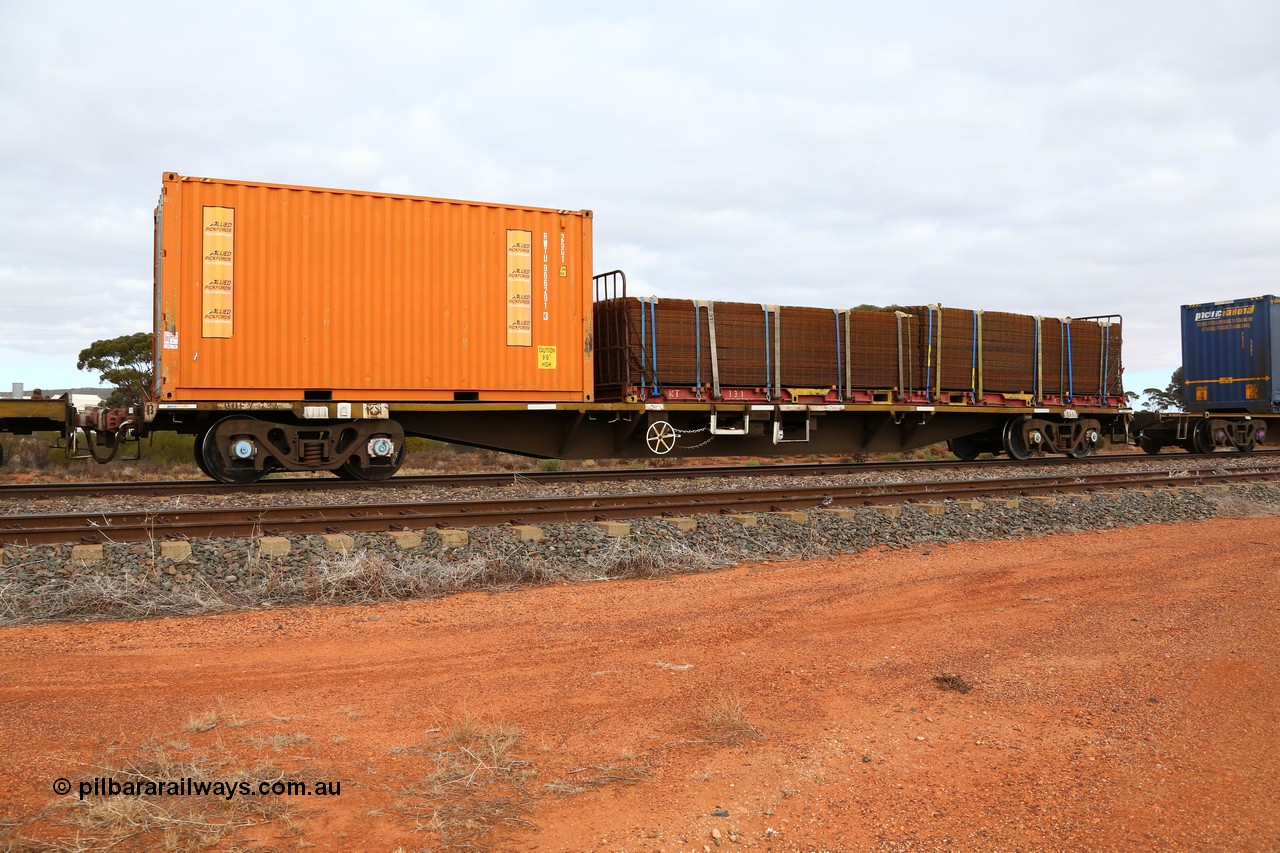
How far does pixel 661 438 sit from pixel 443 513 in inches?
217

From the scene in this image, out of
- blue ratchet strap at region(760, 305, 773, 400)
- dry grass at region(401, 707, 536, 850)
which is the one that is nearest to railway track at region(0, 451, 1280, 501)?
blue ratchet strap at region(760, 305, 773, 400)

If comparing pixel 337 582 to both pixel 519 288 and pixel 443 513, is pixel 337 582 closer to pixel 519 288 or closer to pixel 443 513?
pixel 443 513

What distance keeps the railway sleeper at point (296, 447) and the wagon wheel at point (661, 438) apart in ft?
12.0

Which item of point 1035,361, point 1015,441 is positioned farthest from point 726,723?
point 1035,361

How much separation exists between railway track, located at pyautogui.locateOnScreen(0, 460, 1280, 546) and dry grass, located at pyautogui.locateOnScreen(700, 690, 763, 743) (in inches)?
175

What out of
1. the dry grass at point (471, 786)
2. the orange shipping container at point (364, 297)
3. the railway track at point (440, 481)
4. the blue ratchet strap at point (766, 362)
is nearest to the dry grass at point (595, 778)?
the dry grass at point (471, 786)

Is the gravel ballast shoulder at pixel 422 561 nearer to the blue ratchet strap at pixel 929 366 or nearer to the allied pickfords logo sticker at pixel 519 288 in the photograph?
the allied pickfords logo sticker at pixel 519 288

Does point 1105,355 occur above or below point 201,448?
above

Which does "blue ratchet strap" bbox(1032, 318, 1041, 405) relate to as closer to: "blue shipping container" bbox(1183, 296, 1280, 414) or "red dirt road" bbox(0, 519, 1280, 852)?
"blue shipping container" bbox(1183, 296, 1280, 414)

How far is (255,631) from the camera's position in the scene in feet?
18.2

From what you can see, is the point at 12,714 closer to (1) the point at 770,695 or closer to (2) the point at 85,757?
(2) the point at 85,757

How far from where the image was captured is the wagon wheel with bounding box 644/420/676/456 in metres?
13.2

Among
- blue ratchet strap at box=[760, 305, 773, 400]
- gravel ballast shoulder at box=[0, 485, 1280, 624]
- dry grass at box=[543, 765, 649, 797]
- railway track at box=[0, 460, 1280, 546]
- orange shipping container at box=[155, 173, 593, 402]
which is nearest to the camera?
dry grass at box=[543, 765, 649, 797]

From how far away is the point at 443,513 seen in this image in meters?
8.26
